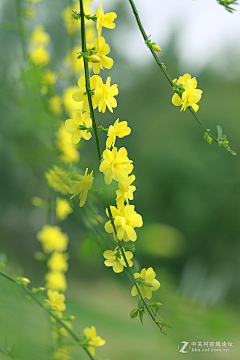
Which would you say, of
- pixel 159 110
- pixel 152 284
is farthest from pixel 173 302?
pixel 159 110

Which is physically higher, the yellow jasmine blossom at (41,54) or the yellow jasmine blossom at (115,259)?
the yellow jasmine blossom at (41,54)

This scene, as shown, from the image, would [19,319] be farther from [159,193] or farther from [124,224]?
[159,193]

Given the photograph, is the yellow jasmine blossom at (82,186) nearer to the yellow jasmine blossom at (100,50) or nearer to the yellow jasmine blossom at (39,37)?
the yellow jasmine blossom at (100,50)

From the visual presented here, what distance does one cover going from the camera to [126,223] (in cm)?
32

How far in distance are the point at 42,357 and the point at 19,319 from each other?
3.3 inches

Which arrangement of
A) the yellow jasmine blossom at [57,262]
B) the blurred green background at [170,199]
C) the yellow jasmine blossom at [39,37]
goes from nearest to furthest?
the yellow jasmine blossom at [39,37] < the yellow jasmine blossom at [57,262] < the blurred green background at [170,199]

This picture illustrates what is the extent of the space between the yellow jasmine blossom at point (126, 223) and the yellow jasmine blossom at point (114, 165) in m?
0.04

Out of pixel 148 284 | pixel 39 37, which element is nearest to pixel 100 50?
pixel 148 284

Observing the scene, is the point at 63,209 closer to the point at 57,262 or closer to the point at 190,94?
the point at 57,262

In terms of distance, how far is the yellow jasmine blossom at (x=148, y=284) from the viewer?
330 mm

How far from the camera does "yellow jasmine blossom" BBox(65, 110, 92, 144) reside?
1.07 ft

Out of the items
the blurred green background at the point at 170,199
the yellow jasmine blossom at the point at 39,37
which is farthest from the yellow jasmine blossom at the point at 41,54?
the blurred green background at the point at 170,199

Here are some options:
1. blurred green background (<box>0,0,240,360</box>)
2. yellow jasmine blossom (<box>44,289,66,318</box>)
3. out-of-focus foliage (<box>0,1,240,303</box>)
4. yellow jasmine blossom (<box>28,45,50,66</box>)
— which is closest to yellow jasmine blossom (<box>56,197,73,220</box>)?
yellow jasmine blossom (<box>44,289,66,318</box>)

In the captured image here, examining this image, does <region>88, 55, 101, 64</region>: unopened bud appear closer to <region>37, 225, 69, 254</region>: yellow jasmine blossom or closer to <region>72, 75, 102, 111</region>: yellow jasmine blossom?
<region>72, 75, 102, 111</region>: yellow jasmine blossom
